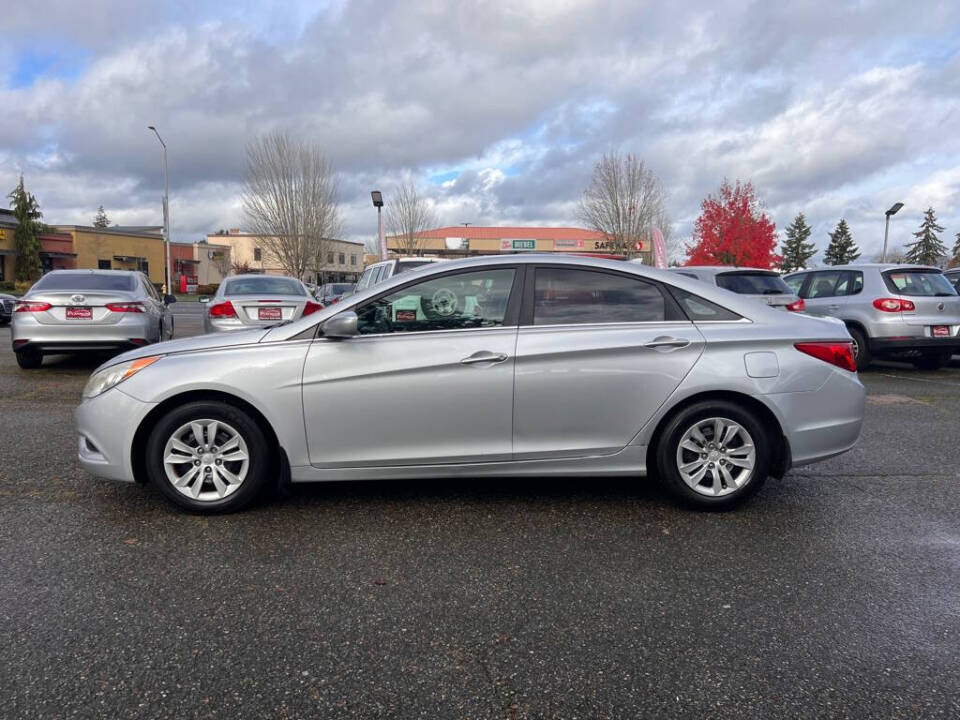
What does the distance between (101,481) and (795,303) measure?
356 inches

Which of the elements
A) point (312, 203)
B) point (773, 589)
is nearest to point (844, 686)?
point (773, 589)

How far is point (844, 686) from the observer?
7.57 feet

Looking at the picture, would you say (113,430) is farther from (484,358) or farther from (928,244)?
(928,244)

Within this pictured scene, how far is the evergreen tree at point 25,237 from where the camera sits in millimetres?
45625

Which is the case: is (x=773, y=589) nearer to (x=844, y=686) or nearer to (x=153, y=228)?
(x=844, y=686)

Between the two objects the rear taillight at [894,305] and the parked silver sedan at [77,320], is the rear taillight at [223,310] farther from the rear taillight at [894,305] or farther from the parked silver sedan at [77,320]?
the rear taillight at [894,305]

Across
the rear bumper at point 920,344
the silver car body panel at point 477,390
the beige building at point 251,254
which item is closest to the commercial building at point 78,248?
the beige building at point 251,254

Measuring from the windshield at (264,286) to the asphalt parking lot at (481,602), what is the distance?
19.2 feet

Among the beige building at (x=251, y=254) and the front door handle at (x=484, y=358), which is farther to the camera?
the beige building at (x=251, y=254)

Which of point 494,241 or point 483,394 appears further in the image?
point 494,241

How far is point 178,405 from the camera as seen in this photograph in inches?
151

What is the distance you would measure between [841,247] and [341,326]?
3295 inches

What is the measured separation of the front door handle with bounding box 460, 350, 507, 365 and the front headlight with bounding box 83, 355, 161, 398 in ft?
5.89

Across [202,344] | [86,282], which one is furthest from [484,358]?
[86,282]
